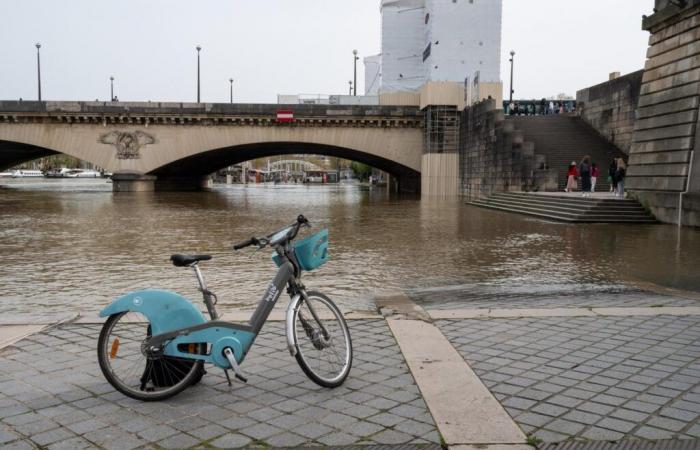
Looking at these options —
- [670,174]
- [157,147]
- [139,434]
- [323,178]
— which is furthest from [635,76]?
[323,178]

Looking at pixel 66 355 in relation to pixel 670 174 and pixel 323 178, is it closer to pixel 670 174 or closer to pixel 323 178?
pixel 670 174

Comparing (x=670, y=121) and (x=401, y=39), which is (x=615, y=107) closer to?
(x=670, y=121)

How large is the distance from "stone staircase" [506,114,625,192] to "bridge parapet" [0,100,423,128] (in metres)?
8.12

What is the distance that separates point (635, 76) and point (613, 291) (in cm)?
2556

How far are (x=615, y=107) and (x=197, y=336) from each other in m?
32.3

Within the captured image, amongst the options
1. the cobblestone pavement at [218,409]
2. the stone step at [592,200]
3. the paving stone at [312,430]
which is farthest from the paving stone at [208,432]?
the stone step at [592,200]

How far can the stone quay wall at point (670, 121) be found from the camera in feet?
57.6

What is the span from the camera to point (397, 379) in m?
4.40

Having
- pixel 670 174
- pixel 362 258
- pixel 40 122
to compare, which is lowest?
pixel 362 258

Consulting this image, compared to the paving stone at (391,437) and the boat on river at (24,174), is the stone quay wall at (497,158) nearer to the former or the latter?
the paving stone at (391,437)

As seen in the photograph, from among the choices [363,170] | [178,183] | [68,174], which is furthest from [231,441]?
[68,174]

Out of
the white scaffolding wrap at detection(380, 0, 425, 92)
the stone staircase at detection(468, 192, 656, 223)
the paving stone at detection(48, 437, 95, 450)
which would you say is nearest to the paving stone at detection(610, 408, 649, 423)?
the paving stone at detection(48, 437, 95, 450)

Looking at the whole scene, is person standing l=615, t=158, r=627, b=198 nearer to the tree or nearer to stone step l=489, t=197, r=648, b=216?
stone step l=489, t=197, r=648, b=216

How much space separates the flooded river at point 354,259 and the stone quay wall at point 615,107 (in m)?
14.8
